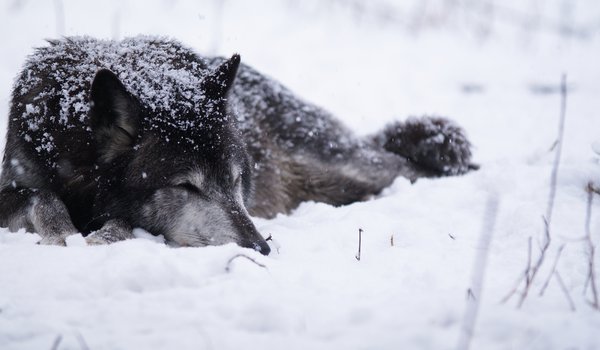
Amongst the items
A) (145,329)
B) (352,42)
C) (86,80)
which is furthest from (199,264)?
(352,42)

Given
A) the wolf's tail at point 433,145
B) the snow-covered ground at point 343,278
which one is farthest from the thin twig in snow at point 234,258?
the wolf's tail at point 433,145

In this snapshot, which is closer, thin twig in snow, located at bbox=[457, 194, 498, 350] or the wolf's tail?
thin twig in snow, located at bbox=[457, 194, 498, 350]

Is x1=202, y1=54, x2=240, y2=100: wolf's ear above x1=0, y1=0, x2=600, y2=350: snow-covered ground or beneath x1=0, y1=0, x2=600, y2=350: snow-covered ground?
above

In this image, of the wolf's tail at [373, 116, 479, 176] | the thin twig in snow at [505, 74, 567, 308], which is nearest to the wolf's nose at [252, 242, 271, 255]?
the thin twig in snow at [505, 74, 567, 308]

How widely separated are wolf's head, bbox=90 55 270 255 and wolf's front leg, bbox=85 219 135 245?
60 mm

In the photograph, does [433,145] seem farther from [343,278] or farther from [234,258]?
[234,258]

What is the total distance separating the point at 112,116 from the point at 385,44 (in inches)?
372

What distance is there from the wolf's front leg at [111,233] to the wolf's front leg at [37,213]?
17cm

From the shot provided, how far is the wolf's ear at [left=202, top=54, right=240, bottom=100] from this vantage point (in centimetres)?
299

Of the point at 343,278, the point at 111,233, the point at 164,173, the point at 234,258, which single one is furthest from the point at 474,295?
the point at 111,233

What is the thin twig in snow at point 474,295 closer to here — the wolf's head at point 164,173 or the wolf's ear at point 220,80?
the wolf's head at point 164,173

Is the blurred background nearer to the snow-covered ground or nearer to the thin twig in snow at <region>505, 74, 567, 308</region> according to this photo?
the snow-covered ground

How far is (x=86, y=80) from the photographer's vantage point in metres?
2.87

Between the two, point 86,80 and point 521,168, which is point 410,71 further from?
point 86,80
